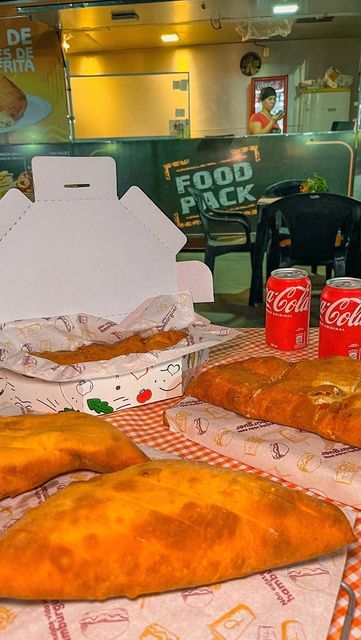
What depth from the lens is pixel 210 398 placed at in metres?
0.99

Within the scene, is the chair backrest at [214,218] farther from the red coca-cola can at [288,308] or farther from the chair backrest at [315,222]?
the red coca-cola can at [288,308]

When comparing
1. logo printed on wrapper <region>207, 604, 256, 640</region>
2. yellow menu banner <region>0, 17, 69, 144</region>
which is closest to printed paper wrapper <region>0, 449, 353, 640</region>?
logo printed on wrapper <region>207, 604, 256, 640</region>

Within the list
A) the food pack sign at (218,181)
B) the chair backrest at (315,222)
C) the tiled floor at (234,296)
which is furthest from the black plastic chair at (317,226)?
the food pack sign at (218,181)

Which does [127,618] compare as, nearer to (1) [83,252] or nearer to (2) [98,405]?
(2) [98,405]

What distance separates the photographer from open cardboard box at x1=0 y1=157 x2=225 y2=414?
106 centimetres

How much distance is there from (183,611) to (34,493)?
29 centimetres

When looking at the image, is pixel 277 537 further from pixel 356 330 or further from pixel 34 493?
pixel 356 330

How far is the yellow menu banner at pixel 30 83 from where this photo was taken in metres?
4.37

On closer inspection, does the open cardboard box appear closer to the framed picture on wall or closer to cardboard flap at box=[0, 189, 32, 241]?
cardboard flap at box=[0, 189, 32, 241]

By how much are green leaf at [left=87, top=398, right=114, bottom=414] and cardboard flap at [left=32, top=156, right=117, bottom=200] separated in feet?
1.52

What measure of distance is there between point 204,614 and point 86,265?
83cm

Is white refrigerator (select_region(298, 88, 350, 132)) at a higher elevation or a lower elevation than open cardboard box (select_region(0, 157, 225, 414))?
higher

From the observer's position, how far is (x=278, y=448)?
0.84 metres

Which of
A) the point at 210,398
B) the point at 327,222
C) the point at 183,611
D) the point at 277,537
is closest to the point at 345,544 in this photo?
the point at 277,537
